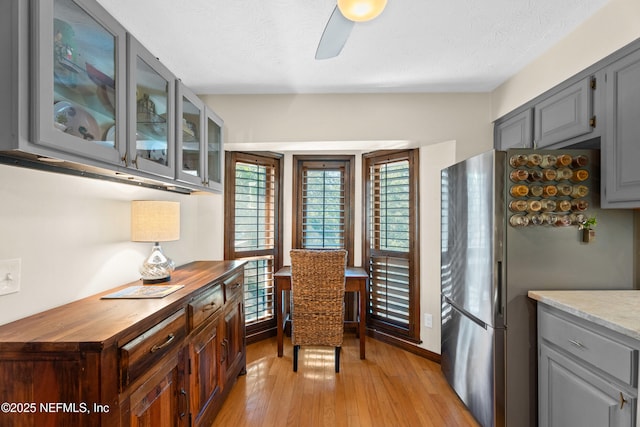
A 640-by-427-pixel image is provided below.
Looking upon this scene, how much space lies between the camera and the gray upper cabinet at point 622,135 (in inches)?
57.7

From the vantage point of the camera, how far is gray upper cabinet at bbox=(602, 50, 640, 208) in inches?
57.7

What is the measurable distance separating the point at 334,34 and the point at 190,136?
1.15 metres

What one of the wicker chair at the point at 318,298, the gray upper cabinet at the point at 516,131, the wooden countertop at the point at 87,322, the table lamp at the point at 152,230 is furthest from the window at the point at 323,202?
the wooden countertop at the point at 87,322

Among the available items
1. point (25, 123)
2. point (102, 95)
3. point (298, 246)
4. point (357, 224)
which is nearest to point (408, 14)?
point (102, 95)

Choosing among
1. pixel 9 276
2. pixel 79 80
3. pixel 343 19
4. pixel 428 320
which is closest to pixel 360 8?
pixel 343 19

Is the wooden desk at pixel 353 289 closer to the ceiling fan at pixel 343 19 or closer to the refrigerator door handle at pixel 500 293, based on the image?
the refrigerator door handle at pixel 500 293

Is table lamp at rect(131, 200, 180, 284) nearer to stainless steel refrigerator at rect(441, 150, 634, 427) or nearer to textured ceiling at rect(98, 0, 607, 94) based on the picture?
textured ceiling at rect(98, 0, 607, 94)

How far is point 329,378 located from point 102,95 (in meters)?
2.43

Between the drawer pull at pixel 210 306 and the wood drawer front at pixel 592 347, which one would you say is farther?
the drawer pull at pixel 210 306

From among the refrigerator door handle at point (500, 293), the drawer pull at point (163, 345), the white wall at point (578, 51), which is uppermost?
the white wall at point (578, 51)

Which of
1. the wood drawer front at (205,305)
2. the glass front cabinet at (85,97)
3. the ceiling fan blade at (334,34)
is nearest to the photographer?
the glass front cabinet at (85,97)

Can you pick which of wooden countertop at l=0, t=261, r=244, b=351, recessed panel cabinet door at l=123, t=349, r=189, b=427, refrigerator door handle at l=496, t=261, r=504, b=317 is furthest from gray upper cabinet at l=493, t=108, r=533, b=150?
recessed panel cabinet door at l=123, t=349, r=189, b=427

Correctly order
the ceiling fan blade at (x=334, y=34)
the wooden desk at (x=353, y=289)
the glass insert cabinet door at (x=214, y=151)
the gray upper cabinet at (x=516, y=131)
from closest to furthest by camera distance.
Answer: the ceiling fan blade at (x=334, y=34) < the gray upper cabinet at (x=516, y=131) < the glass insert cabinet door at (x=214, y=151) < the wooden desk at (x=353, y=289)

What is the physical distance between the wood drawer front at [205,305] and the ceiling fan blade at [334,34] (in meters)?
1.47
